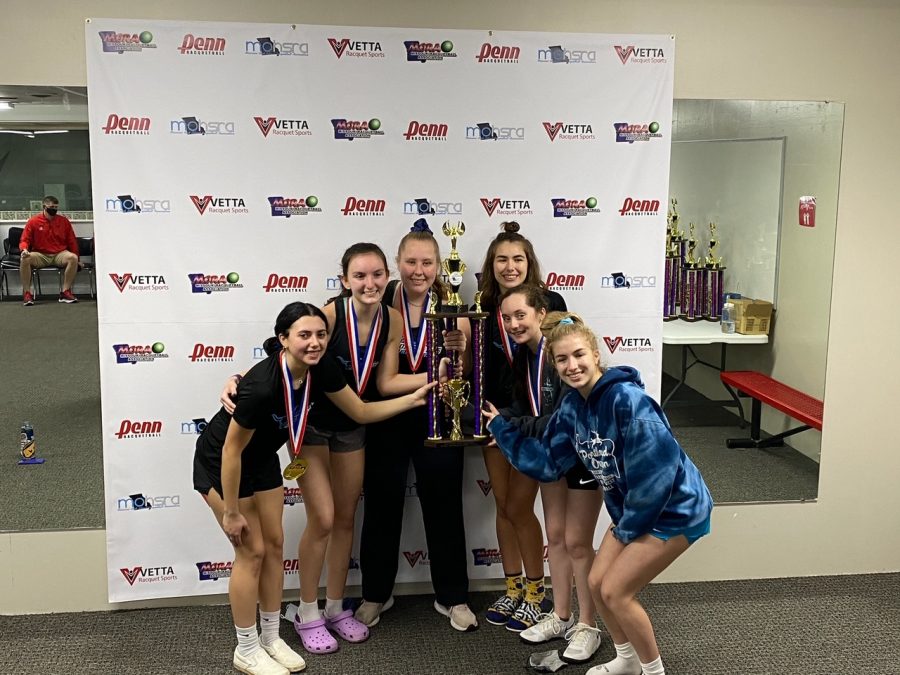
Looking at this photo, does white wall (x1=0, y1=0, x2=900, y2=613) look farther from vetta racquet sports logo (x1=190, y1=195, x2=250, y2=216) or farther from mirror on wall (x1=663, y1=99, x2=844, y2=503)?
vetta racquet sports logo (x1=190, y1=195, x2=250, y2=216)

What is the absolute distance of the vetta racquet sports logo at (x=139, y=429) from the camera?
371 cm

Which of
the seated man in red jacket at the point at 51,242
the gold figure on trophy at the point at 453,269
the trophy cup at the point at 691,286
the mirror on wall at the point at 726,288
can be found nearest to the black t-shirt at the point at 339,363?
the gold figure on trophy at the point at 453,269

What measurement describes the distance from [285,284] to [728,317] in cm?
189

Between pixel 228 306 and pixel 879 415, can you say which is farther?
pixel 879 415

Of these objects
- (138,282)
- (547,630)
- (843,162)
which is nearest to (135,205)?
(138,282)

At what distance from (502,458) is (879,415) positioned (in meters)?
1.76

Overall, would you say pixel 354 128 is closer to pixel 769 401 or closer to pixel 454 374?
pixel 454 374

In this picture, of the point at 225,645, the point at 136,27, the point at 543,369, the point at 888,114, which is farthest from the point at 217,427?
the point at 888,114

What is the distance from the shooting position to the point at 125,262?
3.61 m

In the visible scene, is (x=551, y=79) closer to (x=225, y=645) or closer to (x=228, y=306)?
(x=228, y=306)

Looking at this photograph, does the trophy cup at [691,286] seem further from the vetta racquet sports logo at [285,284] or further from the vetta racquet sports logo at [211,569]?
the vetta racquet sports logo at [211,569]

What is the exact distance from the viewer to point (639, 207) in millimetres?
3846

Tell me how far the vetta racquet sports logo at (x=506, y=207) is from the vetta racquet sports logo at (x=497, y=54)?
546 millimetres

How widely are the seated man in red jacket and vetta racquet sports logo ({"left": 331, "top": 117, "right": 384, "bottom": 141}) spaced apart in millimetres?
1102
